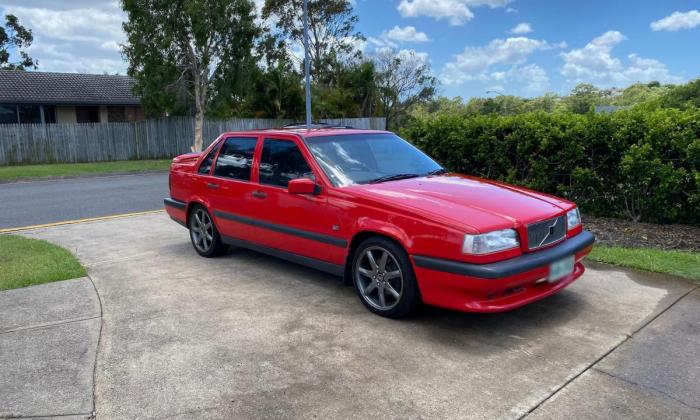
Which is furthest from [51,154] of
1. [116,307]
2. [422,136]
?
[116,307]

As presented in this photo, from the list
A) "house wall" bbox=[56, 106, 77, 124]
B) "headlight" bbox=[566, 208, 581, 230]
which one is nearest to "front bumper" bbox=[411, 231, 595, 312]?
"headlight" bbox=[566, 208, 581, 230]

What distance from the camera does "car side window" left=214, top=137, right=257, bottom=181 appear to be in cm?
593

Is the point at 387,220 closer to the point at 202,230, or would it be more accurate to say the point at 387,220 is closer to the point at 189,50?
the point at 202,230

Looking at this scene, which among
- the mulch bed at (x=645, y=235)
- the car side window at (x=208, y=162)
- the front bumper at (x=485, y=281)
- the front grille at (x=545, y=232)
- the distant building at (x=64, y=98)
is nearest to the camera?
the front bumper at (x=485, y=281)

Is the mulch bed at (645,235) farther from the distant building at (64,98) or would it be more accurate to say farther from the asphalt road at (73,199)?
the distant building at (64,98)

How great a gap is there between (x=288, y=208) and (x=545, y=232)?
2370mm

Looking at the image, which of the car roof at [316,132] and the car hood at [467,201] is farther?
the car roof at [316,132]

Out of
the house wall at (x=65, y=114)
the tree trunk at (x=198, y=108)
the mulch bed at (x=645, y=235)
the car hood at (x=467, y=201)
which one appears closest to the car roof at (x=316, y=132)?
the car hood at (x=467, y=201)

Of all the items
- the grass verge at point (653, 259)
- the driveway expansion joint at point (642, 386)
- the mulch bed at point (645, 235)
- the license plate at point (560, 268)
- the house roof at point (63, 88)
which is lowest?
the driveway expansion joint at point (642, 386)

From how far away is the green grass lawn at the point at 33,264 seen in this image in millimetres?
5660

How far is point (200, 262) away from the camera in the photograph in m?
6.50

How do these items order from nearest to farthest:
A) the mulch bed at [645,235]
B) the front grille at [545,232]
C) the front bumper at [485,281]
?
the front bumper at [485,281] < the front grille at [545,232] < the mulch bed at [645,235]

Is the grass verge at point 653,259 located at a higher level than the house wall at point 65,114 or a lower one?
lower

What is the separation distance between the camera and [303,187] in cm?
487
